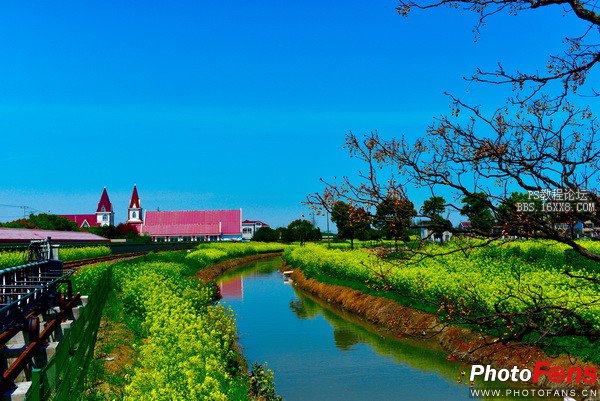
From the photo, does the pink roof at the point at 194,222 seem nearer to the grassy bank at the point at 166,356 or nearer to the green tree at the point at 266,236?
the green tree at the point at 266,236

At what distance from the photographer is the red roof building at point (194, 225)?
11450 cm

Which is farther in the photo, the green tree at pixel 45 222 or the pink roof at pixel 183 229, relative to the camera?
the pink roof at pixel 183 229

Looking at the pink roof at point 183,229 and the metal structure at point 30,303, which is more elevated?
the pink roof at point 183,229

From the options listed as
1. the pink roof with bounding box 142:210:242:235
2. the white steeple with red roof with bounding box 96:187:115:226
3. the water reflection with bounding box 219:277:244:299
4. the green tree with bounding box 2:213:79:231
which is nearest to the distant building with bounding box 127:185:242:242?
the pink roof with bounding box 142:210:242:235

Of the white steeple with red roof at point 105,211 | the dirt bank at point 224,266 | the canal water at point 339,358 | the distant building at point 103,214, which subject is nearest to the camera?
the canal water at point 339,358

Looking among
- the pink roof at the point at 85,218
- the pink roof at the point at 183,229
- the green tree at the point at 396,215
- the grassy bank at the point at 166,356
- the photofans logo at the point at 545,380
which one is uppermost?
the pink roof at the point at 85,218

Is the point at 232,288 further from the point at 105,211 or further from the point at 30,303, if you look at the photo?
the point at 105,211

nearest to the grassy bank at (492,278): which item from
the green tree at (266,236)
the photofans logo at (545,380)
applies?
the photofans logo at (545,380)

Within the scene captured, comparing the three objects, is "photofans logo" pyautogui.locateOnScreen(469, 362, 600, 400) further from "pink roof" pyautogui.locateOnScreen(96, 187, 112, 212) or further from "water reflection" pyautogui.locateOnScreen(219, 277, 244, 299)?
"pink roof" pyautogui.locateOnScreen(96, 187, 112, 212)

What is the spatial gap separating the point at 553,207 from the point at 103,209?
147m

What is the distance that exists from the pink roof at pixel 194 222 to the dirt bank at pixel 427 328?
82.0 m

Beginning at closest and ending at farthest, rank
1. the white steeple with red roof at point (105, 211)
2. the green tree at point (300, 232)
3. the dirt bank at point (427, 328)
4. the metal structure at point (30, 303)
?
the metal structure at point (30, 303) → the dirt bank at point (427, 328) → the green tree at point (300, 232) → the white steeple with red roof at point (105, 211)

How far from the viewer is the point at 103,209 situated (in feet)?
469

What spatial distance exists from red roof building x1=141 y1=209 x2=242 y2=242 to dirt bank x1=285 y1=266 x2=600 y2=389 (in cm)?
8142
